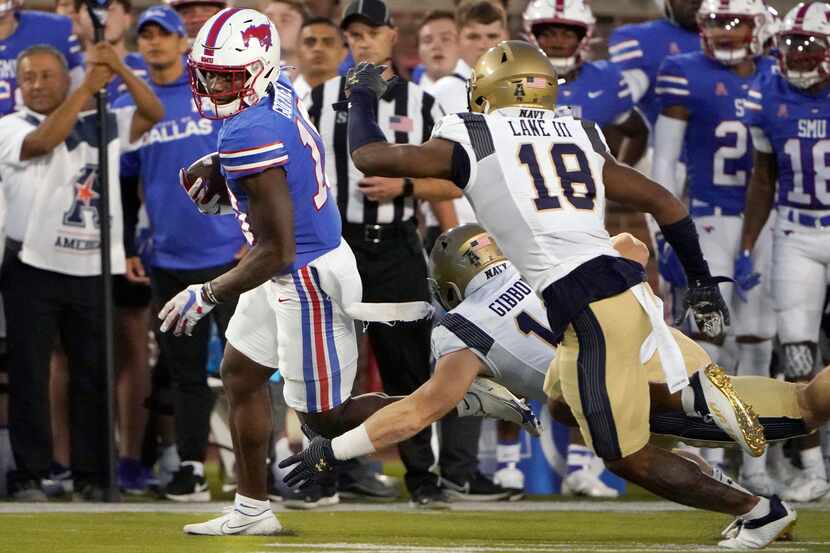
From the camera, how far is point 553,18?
8070 millimetres

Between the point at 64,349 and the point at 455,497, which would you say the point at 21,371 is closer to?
the point at 64,349

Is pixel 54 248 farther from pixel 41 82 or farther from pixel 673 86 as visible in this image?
pixel 673 86

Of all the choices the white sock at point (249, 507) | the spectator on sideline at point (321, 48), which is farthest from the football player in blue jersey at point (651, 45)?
the white sock at point (249, 507)

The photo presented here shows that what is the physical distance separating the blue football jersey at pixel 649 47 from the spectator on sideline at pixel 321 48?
58.0 inches

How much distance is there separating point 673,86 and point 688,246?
2.77 m

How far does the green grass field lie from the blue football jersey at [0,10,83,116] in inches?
86.6

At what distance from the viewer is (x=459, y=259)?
6.34 meters

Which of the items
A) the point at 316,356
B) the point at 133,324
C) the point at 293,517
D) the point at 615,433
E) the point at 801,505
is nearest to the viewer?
the point at 615,433

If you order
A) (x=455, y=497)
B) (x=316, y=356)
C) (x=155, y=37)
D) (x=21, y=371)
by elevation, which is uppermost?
(x=155, y=37)

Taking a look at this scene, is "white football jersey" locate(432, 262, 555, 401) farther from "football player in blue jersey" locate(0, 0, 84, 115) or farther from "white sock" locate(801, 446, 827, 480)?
"football player in blue jersey" locate(0, 0, 84, 115)

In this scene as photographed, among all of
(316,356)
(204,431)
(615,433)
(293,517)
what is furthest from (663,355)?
(204,431)

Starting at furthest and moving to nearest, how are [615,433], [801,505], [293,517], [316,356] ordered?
[801,505]
[293,517]
[316,356]
[615,433]

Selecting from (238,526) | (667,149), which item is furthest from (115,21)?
(238,526)

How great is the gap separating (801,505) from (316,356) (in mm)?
2530
